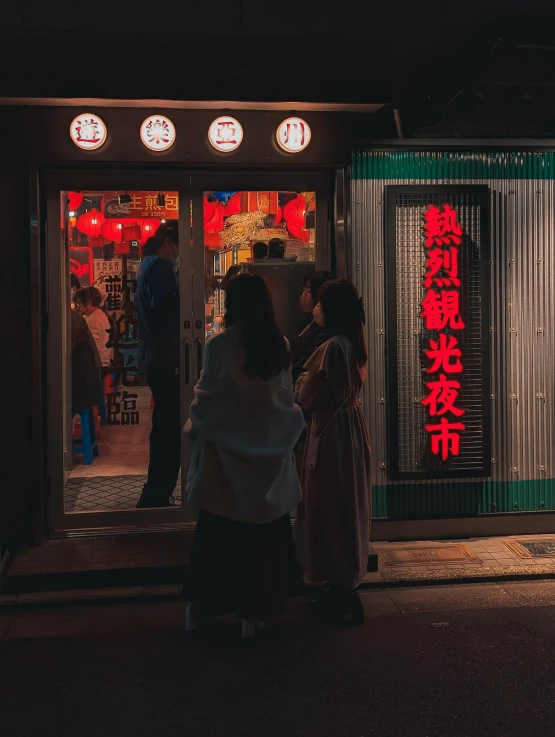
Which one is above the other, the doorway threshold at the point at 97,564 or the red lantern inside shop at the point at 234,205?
the red lantern inside shop at the point at 234,205

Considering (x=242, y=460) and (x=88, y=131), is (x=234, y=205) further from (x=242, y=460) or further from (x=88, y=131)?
(x=242, y=460)

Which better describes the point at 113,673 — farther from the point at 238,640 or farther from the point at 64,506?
the point at 64,506

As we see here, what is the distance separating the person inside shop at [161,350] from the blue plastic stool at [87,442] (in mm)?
837

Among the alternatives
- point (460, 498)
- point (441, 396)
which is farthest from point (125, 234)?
point (460, 498)

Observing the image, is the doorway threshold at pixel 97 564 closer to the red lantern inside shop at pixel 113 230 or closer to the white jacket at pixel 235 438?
the white jacket at pixel 235 438

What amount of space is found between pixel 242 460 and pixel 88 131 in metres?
3.33

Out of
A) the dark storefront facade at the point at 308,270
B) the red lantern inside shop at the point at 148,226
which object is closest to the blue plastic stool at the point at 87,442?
the dark storefront facade at the point at 308,270

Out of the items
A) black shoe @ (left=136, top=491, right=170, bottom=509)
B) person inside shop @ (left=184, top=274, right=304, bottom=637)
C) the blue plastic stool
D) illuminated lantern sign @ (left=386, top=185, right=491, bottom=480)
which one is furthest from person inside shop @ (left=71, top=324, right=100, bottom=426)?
illuminated lantern sign @ (left=386, top=185, right=491, bottom=480)

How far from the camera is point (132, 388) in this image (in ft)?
23.4

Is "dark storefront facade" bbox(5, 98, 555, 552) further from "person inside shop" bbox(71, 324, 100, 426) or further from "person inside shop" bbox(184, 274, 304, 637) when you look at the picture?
"person inside shop" bbox(184, 274, 304, 637)

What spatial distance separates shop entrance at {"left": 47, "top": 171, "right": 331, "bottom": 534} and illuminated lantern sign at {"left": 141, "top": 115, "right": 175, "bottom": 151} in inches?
12.0

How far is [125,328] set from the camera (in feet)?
23.3

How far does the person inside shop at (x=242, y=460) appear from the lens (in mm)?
5000

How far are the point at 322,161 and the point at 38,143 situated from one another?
247 cm
